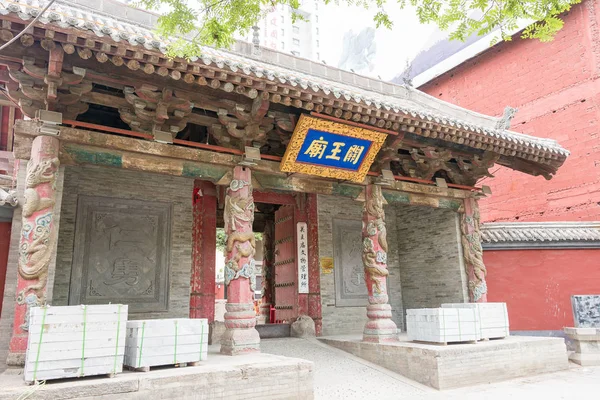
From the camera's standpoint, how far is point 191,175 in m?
5.68

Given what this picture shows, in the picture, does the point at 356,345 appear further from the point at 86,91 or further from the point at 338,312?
the point at 86,91

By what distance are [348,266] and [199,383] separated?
5.29 meters

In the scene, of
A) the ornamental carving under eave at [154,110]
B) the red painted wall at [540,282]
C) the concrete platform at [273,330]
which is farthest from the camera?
the red painted wall at [540,282]

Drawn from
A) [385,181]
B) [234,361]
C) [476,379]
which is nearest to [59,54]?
[234,361]

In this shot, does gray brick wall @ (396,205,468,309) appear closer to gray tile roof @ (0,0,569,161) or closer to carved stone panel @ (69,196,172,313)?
gray tile roof @ (0,0,569,161)

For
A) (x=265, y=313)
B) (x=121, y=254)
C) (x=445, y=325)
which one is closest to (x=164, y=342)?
(x=121, y=254)

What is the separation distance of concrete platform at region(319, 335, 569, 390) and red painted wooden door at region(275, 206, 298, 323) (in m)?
2.08

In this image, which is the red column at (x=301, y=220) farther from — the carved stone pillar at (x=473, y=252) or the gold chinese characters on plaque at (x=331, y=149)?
the carved stone pillar at (x=473, y=252)

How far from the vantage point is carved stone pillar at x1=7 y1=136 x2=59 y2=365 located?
4.26 meters

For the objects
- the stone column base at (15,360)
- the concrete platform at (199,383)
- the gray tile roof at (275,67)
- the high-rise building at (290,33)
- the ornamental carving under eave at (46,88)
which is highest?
the high-rise building at (290,33)

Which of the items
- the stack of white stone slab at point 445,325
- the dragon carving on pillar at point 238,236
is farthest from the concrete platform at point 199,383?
the stack of white stone slab at point 445,325

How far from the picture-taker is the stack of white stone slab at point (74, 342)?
145 inches

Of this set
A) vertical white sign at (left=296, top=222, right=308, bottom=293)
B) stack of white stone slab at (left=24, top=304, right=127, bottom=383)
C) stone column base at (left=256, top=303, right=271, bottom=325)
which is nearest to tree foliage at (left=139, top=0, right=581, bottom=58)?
stack of white stone slab at (left=24, top=304, right=127, bottom=383)

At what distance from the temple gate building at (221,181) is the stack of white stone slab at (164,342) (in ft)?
2.56
